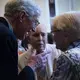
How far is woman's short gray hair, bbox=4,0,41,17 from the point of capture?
5.37 feet

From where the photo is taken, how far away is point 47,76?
2072 millimetres

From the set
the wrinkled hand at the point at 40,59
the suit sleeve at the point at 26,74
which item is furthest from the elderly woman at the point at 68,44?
the wrinkled hand at the point at 40,59

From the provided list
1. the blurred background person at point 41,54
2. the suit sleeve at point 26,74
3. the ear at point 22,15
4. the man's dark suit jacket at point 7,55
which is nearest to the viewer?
the man's dark suit jacket at point 7,55

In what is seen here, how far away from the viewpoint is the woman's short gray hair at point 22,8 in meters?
1.64

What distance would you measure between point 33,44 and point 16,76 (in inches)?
34.5

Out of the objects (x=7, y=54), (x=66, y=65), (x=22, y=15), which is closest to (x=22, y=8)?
(x=22, y=15)

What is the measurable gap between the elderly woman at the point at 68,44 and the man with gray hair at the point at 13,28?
17 centimetres

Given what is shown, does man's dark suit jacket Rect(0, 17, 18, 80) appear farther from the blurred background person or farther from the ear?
the blurred background person

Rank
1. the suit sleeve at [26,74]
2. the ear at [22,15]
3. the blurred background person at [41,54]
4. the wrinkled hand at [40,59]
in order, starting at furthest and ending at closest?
the blurred background person at [41,54] → the wrinkled hand at [40,59] → the ear at [22,15] → the suit sleeve at [26,74]

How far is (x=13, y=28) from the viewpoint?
162 cm

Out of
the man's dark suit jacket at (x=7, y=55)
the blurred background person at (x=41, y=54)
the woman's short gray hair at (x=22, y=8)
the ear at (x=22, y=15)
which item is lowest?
the blurred background person at (x=41, y=54)

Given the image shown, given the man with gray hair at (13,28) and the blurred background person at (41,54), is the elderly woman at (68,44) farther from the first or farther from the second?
the blurred background person at (41,54)

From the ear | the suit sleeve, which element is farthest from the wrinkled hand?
the ear

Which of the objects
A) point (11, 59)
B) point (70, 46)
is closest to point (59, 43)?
point (70, 46)
